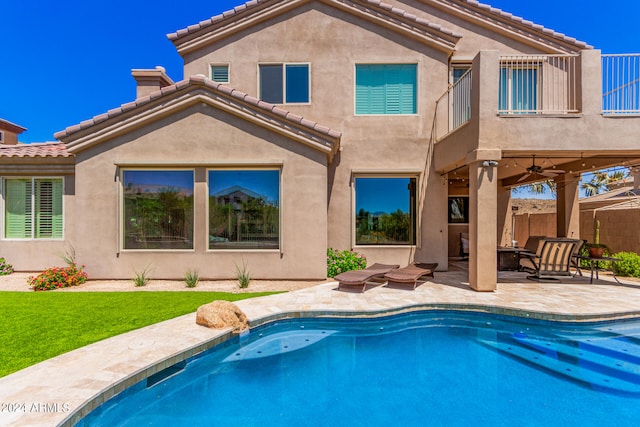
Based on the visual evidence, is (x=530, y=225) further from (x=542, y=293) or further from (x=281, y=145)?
(x=281, y=145)

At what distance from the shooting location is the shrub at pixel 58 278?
34.6 ft

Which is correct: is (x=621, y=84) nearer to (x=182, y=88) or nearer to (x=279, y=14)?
(x=279, y=14)

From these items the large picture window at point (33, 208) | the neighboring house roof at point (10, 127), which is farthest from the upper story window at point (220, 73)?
the neighboring house roof at point (10, 127)

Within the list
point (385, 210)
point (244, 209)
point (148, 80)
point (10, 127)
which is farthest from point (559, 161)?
point (10, 127)

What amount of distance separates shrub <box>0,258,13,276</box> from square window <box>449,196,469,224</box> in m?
21.1

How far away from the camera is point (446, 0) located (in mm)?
15016

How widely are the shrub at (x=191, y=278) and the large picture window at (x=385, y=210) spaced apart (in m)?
6.58

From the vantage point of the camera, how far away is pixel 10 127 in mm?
28297

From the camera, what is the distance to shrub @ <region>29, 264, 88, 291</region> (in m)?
10.5

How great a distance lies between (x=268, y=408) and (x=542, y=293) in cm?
930

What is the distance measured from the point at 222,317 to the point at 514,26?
56.8 ft

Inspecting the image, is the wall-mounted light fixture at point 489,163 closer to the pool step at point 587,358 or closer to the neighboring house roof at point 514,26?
the pool step at point 587,358

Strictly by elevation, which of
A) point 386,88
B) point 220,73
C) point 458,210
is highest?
point 220,73

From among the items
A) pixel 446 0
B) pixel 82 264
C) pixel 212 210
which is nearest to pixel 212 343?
pixel 212 210
